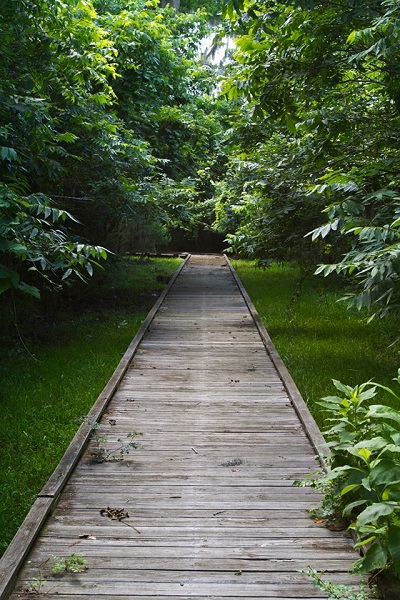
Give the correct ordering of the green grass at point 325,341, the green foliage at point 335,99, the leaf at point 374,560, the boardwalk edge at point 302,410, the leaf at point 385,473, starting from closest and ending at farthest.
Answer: the leaf at point 374,560 < the leaf at point 385,473 < the boardwalk edge at point 302,410 < the green foliage at point 335,99 < the green grass at point 325,341

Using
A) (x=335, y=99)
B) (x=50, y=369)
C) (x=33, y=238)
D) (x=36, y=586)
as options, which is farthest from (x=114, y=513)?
(x=335, y=99)

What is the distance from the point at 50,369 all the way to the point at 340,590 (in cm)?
616

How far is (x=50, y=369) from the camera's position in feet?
28.6

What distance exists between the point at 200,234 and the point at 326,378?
101 ft

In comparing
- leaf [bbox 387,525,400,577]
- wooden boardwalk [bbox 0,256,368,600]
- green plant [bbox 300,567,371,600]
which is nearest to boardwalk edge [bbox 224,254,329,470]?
wooden boardwalk [bbox 0,256,368,600]

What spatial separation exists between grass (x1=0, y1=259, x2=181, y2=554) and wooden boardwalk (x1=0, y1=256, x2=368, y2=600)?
448 mm

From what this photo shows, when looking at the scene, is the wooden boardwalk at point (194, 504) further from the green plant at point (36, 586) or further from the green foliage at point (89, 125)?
the green foliage at point (89, 125)

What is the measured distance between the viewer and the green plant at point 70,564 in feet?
11.2

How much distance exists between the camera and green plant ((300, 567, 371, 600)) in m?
3.13

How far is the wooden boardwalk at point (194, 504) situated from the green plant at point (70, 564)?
0.04 metres

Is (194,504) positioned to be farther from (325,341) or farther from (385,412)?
(325,341)

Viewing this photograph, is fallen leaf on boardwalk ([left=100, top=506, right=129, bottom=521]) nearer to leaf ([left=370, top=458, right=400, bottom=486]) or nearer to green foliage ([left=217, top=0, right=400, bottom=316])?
leaf ([left=370, top=458, right=400, bottom=486])

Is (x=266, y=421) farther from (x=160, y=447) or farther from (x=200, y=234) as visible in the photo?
(x=200, y=234)

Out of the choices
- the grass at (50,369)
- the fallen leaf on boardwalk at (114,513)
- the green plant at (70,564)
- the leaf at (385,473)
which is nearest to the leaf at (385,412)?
the leaf at (385,473)
